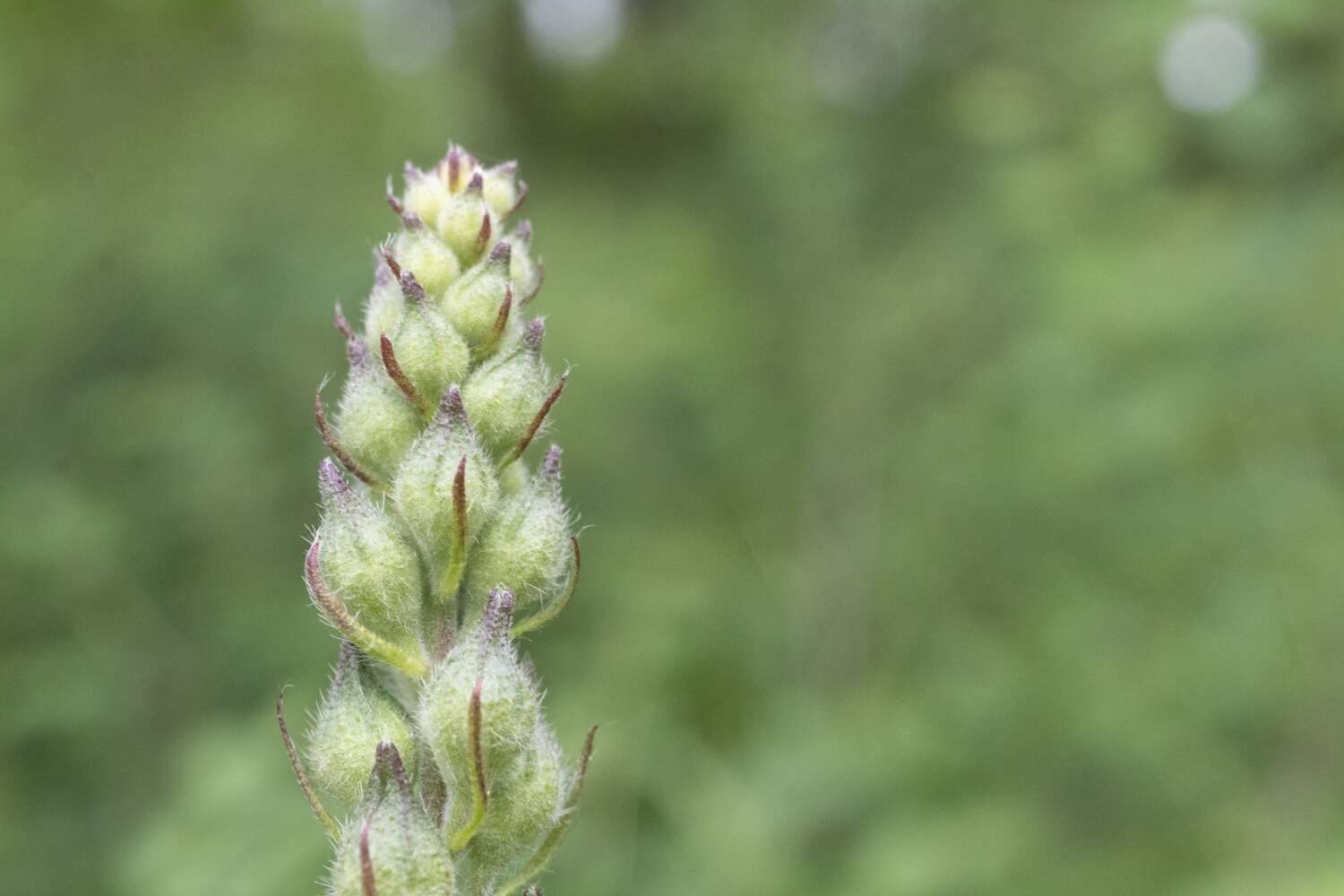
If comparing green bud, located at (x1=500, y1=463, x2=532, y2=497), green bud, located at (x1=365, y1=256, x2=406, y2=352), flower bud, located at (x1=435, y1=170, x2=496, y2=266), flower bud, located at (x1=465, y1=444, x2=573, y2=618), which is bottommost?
flower bud, located at (x1=465, y1=444, x2=573, y2=618)

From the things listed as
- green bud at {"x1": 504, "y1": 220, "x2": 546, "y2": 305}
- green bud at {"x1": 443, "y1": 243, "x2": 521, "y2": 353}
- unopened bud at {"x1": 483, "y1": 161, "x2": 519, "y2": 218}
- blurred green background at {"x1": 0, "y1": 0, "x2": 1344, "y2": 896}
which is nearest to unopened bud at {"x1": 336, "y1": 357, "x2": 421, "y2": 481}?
green bud at {"x1": 443, "y1": 243, "x2": 521, "y2": 353}

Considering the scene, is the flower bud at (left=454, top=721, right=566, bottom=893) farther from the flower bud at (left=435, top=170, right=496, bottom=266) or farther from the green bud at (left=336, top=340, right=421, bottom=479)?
the flower bud at (left=435, top=170, right=496, bottom=266)

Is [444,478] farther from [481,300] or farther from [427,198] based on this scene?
[427,198]

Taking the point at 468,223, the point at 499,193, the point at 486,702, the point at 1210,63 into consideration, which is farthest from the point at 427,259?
the point at 1210,63

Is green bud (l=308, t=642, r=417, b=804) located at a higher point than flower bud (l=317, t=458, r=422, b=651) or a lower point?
lower

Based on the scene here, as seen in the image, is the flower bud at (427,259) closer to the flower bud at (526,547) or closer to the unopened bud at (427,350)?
the unopened bud at (427,350)

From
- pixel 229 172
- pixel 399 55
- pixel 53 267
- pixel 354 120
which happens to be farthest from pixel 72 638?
pixel 399 55

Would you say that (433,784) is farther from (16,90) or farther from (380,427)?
(16,90)

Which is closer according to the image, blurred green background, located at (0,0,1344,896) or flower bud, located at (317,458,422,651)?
flower bud, located at (317,458,422,651)
